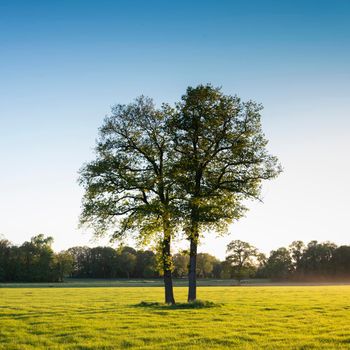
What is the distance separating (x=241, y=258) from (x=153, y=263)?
105 feet

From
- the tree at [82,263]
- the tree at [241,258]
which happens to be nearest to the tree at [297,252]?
the tree at [241,258]

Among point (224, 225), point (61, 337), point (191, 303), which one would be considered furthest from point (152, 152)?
point (61, 337)

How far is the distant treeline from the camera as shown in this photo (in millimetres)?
128125

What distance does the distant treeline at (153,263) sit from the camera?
128 meters

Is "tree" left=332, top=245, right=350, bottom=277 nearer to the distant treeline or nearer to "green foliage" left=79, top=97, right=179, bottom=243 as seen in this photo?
the distant treeline

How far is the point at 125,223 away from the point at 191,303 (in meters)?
8.15

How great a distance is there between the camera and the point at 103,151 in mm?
34188

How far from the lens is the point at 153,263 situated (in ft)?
470

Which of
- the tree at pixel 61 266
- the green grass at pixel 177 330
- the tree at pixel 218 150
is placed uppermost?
the tree at pixel 218 150

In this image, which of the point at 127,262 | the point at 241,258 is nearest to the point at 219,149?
the point at 241,258

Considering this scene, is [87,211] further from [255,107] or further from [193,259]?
[255,107]

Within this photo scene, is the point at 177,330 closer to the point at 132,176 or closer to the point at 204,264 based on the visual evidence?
the point at 132,176

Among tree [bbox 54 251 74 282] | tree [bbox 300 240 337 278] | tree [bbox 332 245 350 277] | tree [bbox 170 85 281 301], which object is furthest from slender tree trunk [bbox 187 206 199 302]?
tree [bbox 332 245 350 277]

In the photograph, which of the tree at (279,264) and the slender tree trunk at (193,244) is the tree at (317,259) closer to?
the tree at (279,264)
